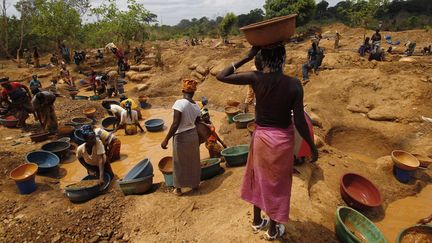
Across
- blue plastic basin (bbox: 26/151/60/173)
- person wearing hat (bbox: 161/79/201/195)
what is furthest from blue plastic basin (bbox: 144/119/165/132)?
person wearing hat (bbox: 161/79/201/195)

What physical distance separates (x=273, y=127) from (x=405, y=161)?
4.33m

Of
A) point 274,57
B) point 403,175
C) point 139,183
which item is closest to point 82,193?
point 139,183

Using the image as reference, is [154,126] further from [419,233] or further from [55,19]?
[55,19]

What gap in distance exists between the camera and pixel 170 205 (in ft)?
12.2

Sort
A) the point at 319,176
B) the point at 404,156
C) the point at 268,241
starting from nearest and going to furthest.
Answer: the point at 268,241 → the point at 319,176 → the point at 404,156

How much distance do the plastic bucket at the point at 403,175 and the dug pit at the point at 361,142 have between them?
160 centimetres

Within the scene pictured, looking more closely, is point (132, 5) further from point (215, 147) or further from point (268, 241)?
point (268, 241)

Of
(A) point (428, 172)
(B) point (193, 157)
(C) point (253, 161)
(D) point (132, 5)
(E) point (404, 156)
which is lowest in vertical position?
(A) point (428, 172)

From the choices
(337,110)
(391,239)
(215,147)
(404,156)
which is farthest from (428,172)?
(215,147)

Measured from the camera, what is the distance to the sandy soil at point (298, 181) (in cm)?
329

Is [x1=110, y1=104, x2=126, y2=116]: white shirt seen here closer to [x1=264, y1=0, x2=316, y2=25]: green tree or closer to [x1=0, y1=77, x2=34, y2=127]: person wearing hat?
[x1=0, y1=77, x2=34, y2=127]: person wearing hat

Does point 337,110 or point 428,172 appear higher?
point 337,110

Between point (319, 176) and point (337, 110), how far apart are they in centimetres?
427

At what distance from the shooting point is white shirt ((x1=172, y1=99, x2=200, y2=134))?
3.47 metres
